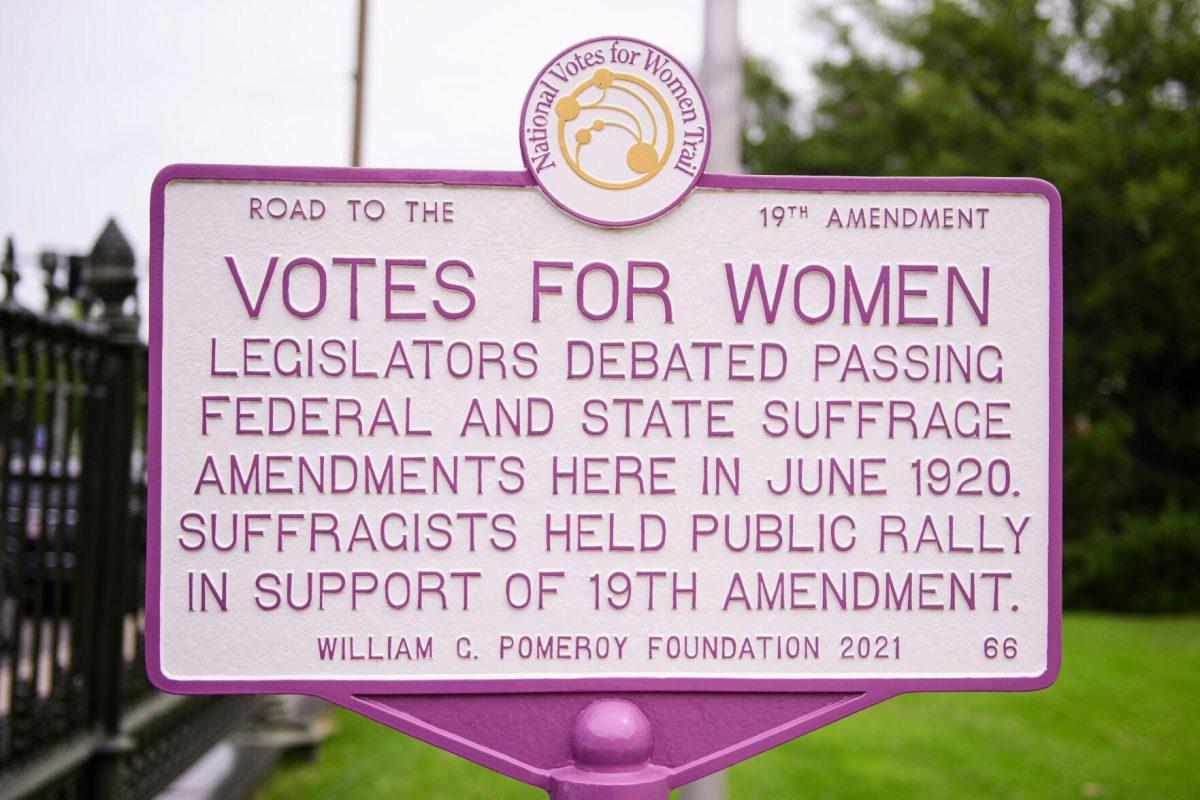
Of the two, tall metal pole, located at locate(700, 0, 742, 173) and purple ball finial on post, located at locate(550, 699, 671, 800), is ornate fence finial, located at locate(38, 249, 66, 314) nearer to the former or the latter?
tall metal pole, located at locate(700, 0, 742, 173)

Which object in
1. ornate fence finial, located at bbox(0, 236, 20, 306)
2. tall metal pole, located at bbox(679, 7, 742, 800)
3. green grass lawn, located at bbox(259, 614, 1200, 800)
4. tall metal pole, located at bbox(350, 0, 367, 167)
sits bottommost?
green grass lawn, located at bbox(259, 614, 1200, 800)

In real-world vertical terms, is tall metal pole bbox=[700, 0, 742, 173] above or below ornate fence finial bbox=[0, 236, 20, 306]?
above

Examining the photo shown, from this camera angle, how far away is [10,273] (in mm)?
3180

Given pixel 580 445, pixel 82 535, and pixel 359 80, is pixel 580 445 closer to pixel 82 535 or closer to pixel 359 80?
pixel 82 535

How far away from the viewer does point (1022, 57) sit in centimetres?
1625

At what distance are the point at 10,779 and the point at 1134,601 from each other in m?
15.3

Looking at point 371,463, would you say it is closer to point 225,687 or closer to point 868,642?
point 225,687

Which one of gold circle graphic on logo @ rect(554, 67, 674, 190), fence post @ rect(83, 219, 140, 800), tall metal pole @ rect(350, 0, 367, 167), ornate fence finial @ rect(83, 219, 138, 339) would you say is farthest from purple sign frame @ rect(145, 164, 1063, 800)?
tall metal pole @ rect(350, 0, 367, 167)

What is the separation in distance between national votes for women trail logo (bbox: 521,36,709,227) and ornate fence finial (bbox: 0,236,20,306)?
Result: 2.02 metres

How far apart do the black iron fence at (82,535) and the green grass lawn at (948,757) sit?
164cm

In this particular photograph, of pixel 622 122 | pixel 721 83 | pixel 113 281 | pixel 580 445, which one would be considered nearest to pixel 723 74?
pixel 721 83

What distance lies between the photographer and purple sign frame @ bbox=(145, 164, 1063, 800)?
2.12 metres

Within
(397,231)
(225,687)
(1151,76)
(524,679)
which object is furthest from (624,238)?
(1151,76)

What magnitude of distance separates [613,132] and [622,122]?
0.03m
